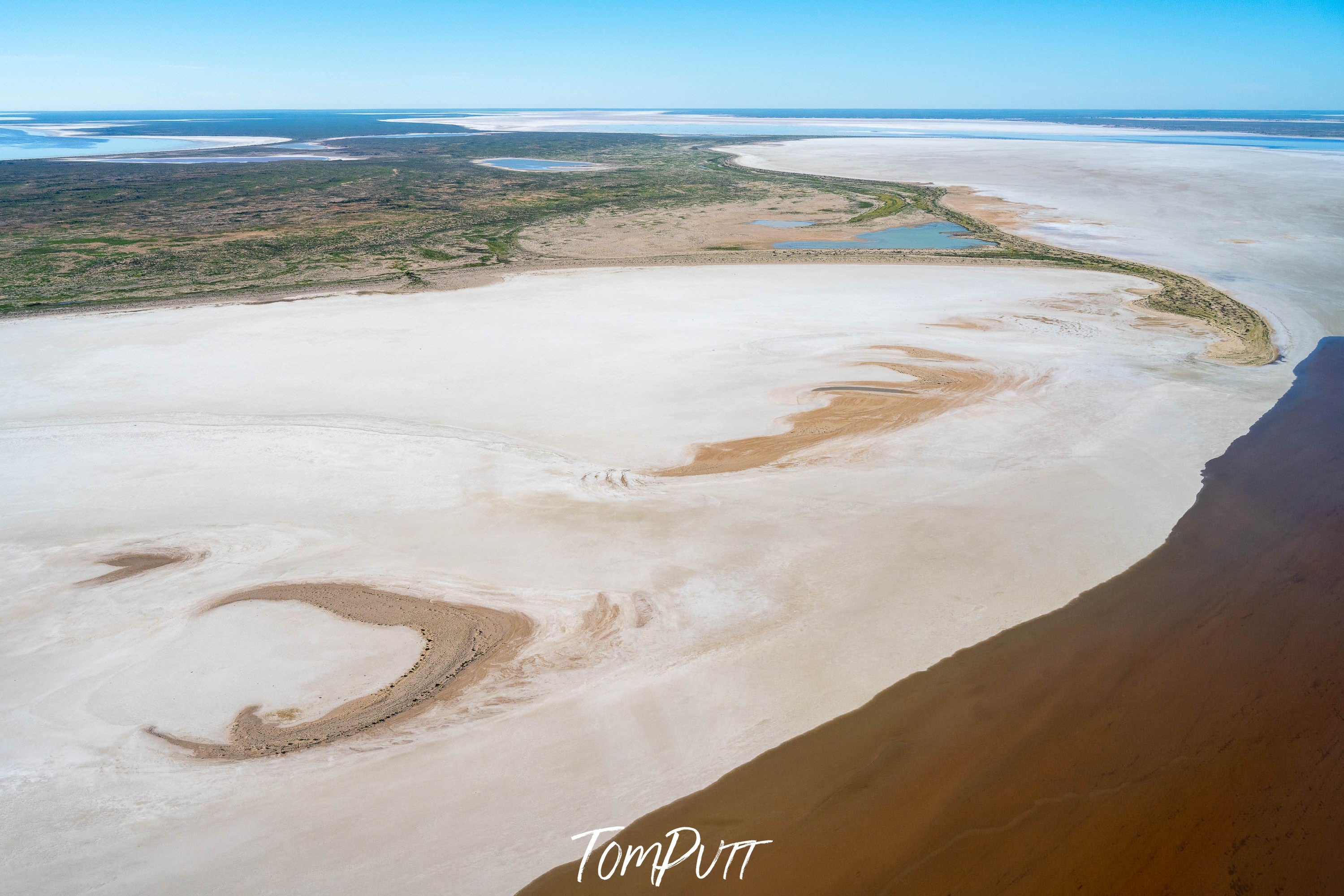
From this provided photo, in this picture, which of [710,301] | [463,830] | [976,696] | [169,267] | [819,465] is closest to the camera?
[463,830]

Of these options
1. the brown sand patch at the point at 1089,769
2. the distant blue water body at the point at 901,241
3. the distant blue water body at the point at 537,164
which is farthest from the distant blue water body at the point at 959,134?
the brown sand patch at the point at 1089,769

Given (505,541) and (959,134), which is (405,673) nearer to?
(505,541)

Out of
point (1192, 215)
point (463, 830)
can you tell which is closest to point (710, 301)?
point (463, 830)

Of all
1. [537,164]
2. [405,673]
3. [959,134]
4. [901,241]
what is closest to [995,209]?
[901,241]

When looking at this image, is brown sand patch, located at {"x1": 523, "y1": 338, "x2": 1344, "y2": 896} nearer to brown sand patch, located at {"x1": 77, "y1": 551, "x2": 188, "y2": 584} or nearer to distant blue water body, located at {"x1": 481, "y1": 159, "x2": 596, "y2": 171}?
brown sand patch, located at {"x1": 77, "y1": 551, "x2": 188, "y2": 584}

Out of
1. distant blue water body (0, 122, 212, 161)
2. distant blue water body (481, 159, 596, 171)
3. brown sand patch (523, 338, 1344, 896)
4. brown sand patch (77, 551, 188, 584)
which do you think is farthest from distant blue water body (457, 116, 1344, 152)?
brown sand patch (77, 551, 188, 584)

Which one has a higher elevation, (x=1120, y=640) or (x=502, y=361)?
(x=502, y=361)

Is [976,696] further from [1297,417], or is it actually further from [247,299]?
[247,299]
